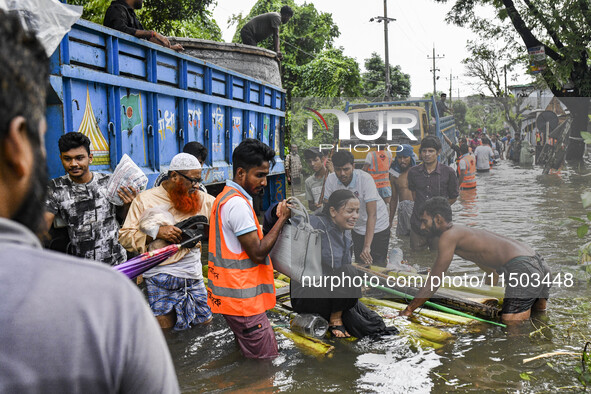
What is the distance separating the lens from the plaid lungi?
13.6 feet

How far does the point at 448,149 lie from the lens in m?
4.59

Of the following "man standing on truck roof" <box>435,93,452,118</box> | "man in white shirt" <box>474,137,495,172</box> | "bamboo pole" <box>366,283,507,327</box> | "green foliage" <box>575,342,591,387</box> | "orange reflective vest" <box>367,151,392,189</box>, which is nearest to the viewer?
"green foliage" <box>575,342,591,387</box>

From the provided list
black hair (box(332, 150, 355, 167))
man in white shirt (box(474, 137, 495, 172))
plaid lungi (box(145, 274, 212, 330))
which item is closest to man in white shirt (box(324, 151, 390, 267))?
black hair (box(332, 150, 355, 167))

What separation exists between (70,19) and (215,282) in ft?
6.74

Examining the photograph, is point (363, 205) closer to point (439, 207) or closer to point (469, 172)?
point (439, 207)

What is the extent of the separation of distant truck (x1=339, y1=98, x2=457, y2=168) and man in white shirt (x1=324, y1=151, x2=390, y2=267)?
10 centimetres

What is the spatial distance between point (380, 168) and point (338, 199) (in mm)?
434

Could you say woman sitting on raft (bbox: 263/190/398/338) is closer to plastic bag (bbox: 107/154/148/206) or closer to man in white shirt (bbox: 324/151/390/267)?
man in white shirt (bbox: 324/151/390/267)

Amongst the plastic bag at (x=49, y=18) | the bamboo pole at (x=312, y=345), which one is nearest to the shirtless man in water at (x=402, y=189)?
the bamboo pole at (x=312, y=345)

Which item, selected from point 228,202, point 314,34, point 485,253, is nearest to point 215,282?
point 228,202

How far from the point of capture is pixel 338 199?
4277 millimetres

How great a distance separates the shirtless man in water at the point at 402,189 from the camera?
4.43 m

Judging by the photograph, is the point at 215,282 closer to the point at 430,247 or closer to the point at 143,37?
the point at 430,247

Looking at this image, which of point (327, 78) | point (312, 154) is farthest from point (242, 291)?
point (327, 78)
